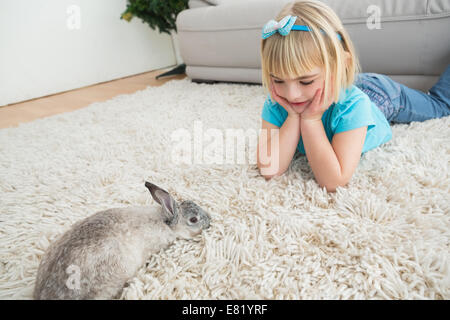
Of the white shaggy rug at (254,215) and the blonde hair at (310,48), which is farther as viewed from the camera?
the blonde hair at (310,48)

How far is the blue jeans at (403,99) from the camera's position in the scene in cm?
104

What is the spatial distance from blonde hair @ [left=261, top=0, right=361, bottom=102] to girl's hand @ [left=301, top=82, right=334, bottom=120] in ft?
0.06

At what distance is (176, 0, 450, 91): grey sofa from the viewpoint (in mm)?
1249

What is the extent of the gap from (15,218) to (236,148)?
2.32 ft

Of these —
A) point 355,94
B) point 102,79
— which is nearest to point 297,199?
point 355,94

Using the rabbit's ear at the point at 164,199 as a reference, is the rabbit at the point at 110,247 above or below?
below

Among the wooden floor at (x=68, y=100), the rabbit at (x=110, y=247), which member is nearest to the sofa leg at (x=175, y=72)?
the wooden floor at (x=68, y=100)

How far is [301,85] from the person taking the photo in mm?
668

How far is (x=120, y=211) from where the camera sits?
0.62 m

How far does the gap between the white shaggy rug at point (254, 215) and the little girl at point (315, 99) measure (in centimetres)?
7

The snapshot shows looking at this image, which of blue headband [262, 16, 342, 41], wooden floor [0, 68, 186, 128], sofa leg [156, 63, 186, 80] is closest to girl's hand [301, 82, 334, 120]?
blue headband [262, 16, 342, 41]

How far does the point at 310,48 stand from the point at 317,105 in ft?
0.44

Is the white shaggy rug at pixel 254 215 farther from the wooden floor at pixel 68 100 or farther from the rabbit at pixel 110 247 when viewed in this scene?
the wooden floor at pixel 68 100
